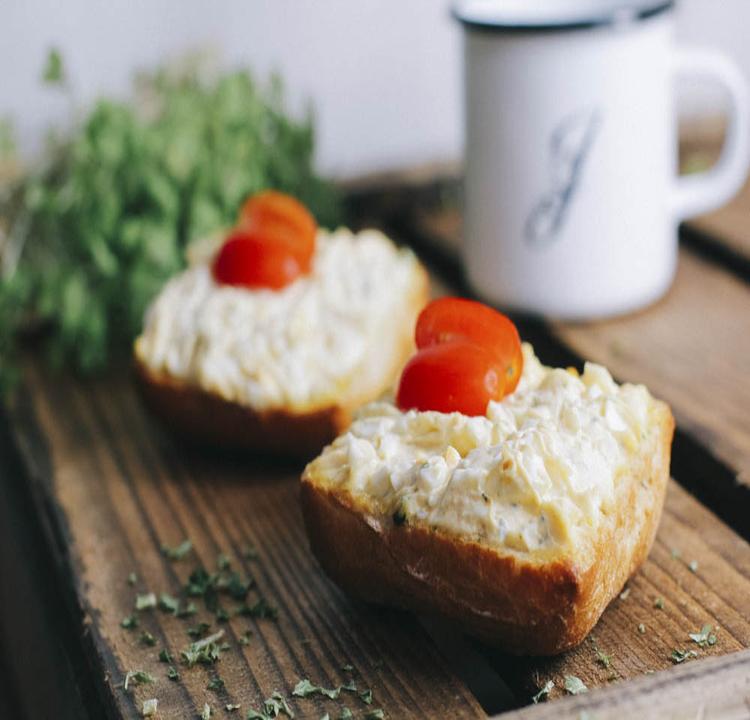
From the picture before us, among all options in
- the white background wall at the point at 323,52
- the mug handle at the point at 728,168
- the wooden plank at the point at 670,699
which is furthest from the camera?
the white background wall at the point at 323,52

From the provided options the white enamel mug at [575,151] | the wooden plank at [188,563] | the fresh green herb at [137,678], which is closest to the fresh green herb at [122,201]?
the wooden plank at [188,563]

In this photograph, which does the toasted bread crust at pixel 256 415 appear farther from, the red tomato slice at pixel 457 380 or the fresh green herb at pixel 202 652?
the fresh green herb at pixel 202 652

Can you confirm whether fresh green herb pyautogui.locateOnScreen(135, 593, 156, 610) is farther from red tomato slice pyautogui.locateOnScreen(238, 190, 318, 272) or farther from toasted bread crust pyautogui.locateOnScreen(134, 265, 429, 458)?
red tomato slice pyautogui.locateOnScreen(238, 190, 318, 272)

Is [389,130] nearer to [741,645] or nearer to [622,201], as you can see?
[622,201]

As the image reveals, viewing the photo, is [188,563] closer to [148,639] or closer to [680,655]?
[148,639]

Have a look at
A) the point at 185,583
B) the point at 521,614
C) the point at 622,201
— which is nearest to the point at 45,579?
the point at 185,583

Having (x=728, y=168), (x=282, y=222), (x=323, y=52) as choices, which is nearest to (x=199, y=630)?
(x=282, y=222)
